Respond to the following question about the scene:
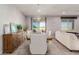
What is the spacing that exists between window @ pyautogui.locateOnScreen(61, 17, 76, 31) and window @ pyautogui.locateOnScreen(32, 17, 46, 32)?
1.71ft

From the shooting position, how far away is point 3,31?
3877mm

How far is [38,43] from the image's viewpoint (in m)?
3.35

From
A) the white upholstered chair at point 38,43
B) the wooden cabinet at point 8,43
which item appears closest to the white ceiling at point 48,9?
the white upholstered chair at point 38,43

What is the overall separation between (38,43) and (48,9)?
37.4 inches

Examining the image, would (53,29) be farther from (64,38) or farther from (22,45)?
(22,45)

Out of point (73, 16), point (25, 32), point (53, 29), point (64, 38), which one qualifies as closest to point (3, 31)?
point (25, 32)

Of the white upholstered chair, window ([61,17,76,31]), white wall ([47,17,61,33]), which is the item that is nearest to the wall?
white wall ([47,17,61,33])

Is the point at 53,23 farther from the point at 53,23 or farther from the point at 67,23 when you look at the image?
the point at 67,23

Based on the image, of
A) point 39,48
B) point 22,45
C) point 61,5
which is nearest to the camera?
point 61,5

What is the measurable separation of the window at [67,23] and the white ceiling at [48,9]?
0.15 m

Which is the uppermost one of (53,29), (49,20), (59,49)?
(49,20)

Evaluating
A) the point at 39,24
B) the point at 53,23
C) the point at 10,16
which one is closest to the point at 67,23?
the point at 53,23

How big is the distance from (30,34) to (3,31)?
3.31 feet

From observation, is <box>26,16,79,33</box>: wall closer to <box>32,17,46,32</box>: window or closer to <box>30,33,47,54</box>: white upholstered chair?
<box>32,17,46,32</box>: window
